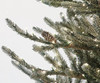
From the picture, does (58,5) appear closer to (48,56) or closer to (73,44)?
(73,44)

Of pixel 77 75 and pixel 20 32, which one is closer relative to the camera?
pixel 20 32

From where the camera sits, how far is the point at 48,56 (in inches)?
137

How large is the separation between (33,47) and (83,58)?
0.91 m

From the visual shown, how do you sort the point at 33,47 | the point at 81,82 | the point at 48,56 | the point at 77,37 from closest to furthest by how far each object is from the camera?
the point at 77,37 → the point at 33,47 → the point at 48,56 → the point at 81,82

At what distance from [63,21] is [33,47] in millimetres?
984

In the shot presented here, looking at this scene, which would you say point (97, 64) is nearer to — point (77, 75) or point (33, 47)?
point (77, 75)

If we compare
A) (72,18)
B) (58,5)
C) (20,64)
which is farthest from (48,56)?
(58,5)

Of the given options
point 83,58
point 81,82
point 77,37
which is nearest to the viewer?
point 77,37

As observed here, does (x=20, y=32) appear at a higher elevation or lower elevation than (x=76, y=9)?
lower

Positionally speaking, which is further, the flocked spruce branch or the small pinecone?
the small pinecone

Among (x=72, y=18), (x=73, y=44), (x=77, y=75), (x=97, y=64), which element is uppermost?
(x=72, y=18)

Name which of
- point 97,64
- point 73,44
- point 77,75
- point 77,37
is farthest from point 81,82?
point 77,37

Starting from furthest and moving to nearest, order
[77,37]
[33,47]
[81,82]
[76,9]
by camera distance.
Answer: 1. [81,82]
2. [76,9]
3. [33,47]
4. [77,37]

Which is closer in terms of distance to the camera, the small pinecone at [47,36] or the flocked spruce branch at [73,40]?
the flocked spruce branch at [73,40]
